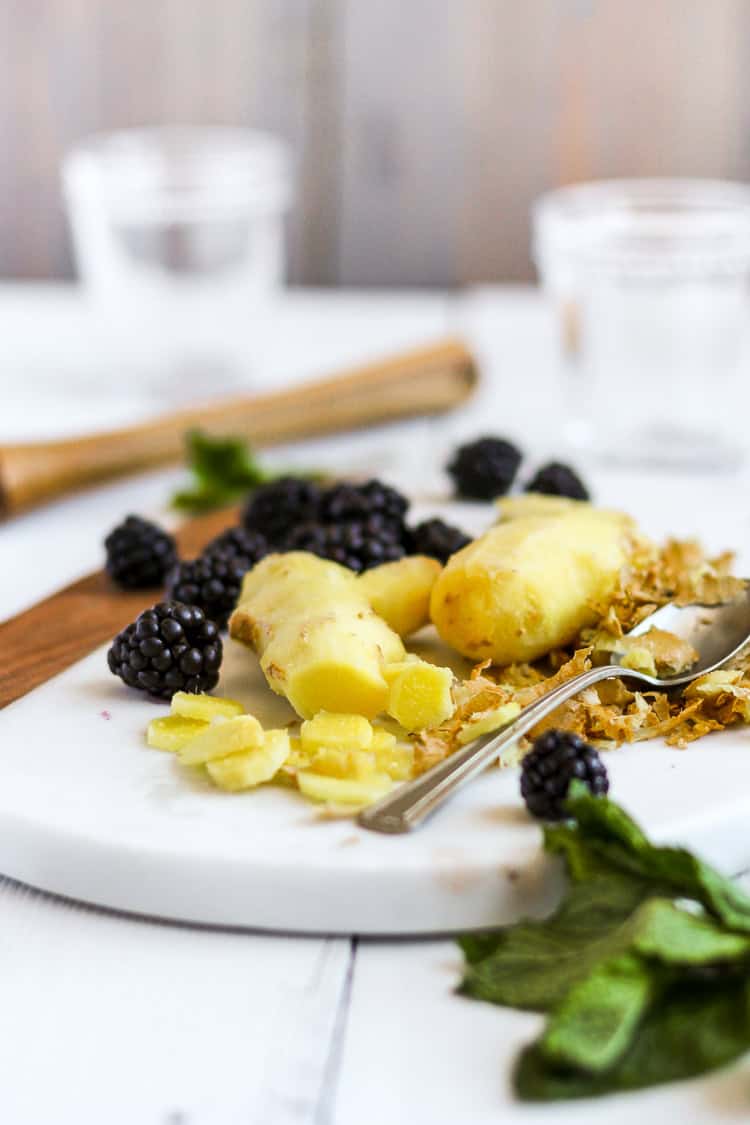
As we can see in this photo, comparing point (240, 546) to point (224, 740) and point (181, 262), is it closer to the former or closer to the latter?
point (224, 740)

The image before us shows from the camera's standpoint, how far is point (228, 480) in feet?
6.17

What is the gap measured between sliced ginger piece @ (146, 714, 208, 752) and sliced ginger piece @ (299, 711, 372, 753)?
3.4 inches

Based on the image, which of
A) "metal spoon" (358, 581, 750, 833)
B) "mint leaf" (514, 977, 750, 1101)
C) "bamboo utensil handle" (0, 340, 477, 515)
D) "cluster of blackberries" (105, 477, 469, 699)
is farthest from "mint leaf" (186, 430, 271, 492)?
"mint leaf" (514, 977, 750, 1101)

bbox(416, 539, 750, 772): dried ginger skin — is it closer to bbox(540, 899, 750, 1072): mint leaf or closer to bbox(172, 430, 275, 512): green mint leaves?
bbox(540, 899, 750, 1072): mint leaf

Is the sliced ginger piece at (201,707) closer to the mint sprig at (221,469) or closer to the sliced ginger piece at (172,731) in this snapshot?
the sliced ginger piece at (172,731)

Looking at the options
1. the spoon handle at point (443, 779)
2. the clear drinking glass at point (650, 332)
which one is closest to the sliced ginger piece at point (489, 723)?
the spoon handle at point (443, 779)

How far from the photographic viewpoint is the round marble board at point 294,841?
918mm

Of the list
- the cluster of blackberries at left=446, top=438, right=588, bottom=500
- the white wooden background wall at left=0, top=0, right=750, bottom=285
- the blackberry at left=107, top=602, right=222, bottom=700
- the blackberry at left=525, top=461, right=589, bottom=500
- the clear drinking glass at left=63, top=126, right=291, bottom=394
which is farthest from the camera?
the white wooden background wall at left=0, top=0, right=750, bottom=285

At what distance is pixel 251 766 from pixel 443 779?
0.43 feet

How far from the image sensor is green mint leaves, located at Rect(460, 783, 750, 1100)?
0.77 m

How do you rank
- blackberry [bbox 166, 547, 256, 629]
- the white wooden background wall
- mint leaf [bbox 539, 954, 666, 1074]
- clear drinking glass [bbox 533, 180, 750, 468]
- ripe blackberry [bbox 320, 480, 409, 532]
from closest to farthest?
1. mint leaf [bbox 539, 954, 666, 1074]
2. blackberry [bbox 166, 547, 256, 629]
3. ripe blackberry [bbox 320, 480, 409, 532]
4. clear drinking glass [bbox 533, 180, 750, 468]
5. the white wooden background wall

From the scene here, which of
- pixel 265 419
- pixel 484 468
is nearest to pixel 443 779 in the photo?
pixel 484 468

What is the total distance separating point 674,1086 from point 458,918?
0.18 m

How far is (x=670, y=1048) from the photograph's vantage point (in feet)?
2.60
